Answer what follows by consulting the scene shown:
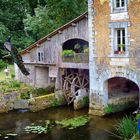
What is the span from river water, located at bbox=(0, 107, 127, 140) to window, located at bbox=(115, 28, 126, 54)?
394cm

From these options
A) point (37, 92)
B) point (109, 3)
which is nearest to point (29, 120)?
point (37, 92)

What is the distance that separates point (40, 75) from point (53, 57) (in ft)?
8.29

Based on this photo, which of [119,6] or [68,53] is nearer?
[119,6]

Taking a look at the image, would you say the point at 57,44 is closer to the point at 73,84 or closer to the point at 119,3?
the point at 73,84

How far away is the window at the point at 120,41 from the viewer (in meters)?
18.8

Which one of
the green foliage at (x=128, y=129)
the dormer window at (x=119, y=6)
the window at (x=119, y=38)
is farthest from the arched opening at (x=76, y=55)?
the green foliage at (x=128, y=129)

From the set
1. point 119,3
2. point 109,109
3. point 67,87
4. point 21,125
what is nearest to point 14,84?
point 67,87

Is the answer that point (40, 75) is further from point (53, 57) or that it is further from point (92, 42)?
point (92, 42)

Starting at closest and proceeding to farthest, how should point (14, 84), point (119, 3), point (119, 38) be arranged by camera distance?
point (119, 3), point (119, 38), point (14, 84)

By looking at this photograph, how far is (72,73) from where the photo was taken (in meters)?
24.2

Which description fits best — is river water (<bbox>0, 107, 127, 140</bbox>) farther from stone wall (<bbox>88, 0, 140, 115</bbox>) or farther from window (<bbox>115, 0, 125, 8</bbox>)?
window (<bbox>115, 0, 125, 8</bbox>)

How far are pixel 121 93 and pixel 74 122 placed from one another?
193 inches

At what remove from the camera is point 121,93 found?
2239 centimetres

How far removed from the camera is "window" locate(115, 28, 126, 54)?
61.7 feet
